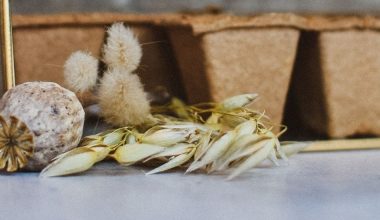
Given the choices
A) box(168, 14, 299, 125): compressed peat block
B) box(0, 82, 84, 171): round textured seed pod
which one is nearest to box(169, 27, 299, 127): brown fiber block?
box(168, 14, 299, 125): compressed peat block

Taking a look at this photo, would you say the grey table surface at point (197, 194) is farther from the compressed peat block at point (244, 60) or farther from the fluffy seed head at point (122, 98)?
the compressed peat block at point (244, 60)

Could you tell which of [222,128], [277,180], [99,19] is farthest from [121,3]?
[277,180]

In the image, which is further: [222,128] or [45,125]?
[222,128]

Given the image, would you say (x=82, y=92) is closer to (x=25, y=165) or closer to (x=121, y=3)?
(x=25, y=165)

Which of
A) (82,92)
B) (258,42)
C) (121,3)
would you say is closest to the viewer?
(82,92)

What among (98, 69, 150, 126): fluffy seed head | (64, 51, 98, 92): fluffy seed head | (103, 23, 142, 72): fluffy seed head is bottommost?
(98, 69, 150, 126): fluffy seed head

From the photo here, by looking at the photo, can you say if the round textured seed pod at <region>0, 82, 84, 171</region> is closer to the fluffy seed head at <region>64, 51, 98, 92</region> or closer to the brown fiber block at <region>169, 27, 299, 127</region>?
the fluffy seed head at <region>64, 51, 98, 92</region>
